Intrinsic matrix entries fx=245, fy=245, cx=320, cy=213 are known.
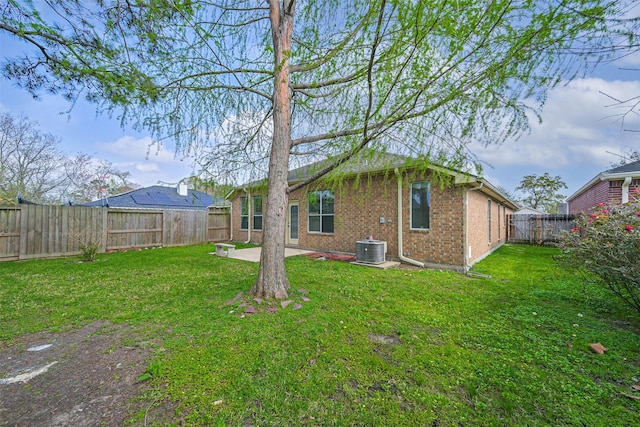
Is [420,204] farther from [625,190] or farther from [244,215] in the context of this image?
[244,215]

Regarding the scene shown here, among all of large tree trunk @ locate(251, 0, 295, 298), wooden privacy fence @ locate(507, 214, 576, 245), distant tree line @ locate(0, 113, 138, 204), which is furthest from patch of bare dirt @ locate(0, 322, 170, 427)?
wooden privacy fence @ locate(507, 214, 576, 245)

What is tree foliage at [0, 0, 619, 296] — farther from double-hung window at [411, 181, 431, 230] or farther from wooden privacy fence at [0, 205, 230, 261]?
wooden privacy fence at [0, 205, 230, 261]

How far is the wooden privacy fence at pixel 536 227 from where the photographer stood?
12172mm

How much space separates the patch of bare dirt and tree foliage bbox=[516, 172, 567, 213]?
111 ft

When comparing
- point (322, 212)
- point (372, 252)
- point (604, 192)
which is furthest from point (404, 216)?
point (604, 192)

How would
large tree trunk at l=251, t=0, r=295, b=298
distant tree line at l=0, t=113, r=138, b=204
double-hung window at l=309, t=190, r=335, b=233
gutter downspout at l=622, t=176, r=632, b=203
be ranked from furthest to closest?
1. distant tree line at l=0, t=113, r=138, b=204
2. double-hung window at l=309, t=190, r=335, b=233
3. gutter downspout at l=622, t=176, r=632, b=203
4. large tree trunk at l=251, t=0, r=295, b=298

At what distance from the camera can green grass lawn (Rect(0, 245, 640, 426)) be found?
5.94 feet

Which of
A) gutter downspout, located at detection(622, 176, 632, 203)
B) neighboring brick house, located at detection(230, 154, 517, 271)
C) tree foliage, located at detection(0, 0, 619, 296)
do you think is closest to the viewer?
tree foliage, located at detection(0, 0, 619, 296)

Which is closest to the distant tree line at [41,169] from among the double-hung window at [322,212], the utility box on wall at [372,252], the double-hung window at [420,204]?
the double-hung window at [322,212]

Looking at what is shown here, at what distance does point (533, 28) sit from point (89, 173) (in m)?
27.5

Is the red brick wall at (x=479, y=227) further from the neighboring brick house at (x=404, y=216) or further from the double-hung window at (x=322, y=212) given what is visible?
the double-hung window at (x=322, y=212)

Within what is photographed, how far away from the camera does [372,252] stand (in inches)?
275

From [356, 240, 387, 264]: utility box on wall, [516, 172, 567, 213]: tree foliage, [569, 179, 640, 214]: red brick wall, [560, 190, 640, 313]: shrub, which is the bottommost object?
[356, 240, 387, 264]: utility box on wall

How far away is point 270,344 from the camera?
2656 mm
